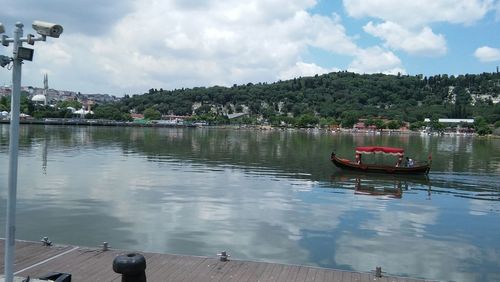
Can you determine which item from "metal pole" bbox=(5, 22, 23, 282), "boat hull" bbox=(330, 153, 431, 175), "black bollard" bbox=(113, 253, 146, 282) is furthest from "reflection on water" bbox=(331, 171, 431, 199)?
"metal pole" bbox=(5, 22, 23, 282)

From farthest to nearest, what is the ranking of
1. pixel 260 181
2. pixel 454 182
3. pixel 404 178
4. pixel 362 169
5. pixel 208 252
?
pixel 362 169 → pixel 404 178 → pixel 454 182 → pixel 260 181 → pixel 208 252

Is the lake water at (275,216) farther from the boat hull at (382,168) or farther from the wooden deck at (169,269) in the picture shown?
the wooden deck at (169,269)

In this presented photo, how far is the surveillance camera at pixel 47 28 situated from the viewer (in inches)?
320

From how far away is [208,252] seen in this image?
17.2m

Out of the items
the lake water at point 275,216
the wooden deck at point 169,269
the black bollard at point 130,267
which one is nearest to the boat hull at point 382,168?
the lake water at point 275,216

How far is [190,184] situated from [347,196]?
35.0 feet

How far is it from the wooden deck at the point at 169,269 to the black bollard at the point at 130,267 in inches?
153

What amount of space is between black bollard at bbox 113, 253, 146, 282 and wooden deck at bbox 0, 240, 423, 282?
12.8ft

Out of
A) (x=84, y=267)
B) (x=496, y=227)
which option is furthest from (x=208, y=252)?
(x=496, y=227)

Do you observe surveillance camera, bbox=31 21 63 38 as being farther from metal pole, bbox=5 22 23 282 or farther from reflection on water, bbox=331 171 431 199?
reflection on water, bbox=331 171 431 199

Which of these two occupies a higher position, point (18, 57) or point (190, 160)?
point (18, 57)

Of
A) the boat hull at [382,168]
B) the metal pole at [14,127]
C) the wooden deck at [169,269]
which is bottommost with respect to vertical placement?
the boat hull at [382,168]

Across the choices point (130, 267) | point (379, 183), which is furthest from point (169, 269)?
point (379, 183)

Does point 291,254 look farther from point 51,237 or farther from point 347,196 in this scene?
point 347,196
